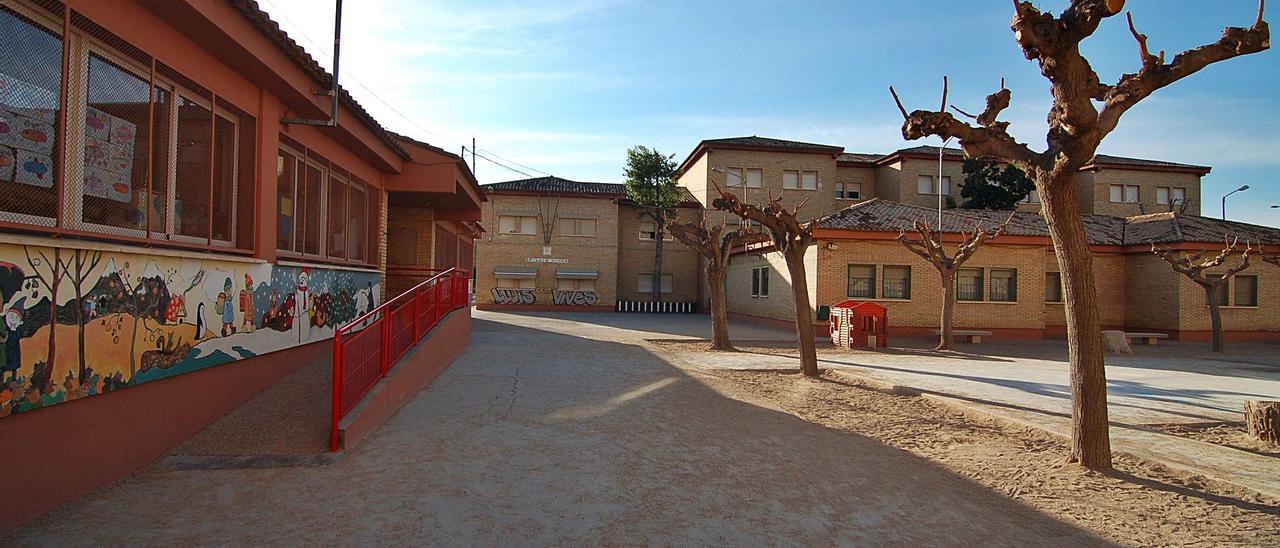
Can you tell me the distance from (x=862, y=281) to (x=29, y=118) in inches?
757

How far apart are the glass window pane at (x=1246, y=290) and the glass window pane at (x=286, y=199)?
27.0 meters

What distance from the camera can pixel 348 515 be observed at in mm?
4547

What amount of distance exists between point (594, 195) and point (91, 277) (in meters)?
31.2

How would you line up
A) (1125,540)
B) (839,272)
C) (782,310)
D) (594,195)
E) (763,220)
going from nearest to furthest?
1. (1125,540)
2. (763,220)
3. (839,272)
4. (782,310)
5. (594,195)

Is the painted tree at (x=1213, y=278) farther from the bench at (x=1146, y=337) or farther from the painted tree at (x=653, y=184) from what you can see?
the painted tree at (x=653, y=184)

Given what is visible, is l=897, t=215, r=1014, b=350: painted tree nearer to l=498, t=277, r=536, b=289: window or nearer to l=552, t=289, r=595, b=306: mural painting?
l=552, t=289, r=595, b=306: mural painting

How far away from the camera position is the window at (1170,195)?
A: 38.3 m

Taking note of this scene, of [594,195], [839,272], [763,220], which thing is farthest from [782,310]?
[594,195]

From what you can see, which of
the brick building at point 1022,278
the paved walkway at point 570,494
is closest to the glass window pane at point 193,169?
the paved walkway at point 570,494

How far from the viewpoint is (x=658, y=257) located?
119 feet

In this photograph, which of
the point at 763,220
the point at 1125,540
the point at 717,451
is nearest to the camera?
the point at 1125,540

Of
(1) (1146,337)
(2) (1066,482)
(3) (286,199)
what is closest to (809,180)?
(1) (1146,337)

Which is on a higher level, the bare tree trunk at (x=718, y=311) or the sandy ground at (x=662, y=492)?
the bare tree trunk at (x=718, y=311)

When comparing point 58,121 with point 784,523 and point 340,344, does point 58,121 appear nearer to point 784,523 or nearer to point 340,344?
point 340,344
